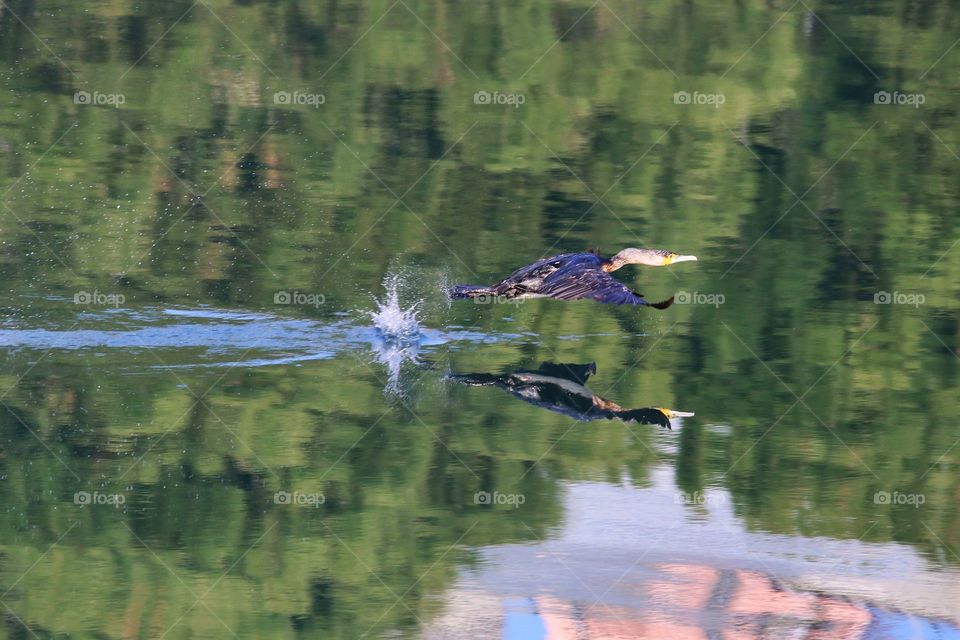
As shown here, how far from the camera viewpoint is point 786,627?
8.59m

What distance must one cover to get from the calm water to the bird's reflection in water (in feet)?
0.16

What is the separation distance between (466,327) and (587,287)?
3.72 feet

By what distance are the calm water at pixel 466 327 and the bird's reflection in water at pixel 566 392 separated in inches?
2.0

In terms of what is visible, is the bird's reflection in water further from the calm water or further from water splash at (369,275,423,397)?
water splash at (369,275,423,397)

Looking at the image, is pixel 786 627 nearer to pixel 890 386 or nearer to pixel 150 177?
pixel 890 386

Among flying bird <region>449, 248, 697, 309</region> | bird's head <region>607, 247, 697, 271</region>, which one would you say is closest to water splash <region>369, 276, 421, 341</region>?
flying bird <region>449, 248, 697, 309</region>

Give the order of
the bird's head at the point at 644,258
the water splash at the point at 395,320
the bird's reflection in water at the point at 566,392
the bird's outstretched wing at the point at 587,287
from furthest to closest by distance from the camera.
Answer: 1. the bird's head at the point at 644,258
2. the water splash at the point at 395,320
3. the bird's outstretched wing at the point at 587,287
4. the bird's reflection in water at the point at 566,392

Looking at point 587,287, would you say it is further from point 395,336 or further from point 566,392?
point 395,336

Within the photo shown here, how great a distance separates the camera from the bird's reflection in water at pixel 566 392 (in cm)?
1097

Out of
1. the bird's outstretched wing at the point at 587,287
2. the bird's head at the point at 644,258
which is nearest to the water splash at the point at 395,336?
the bird's outstretched wing at the point at 587,287

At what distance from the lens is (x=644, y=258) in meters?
12.7

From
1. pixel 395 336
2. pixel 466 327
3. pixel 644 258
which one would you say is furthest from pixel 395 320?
pixel 644 258

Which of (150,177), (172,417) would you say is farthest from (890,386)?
(150,177)

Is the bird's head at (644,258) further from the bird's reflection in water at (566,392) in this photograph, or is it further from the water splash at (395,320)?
the water splash at (395,320)
